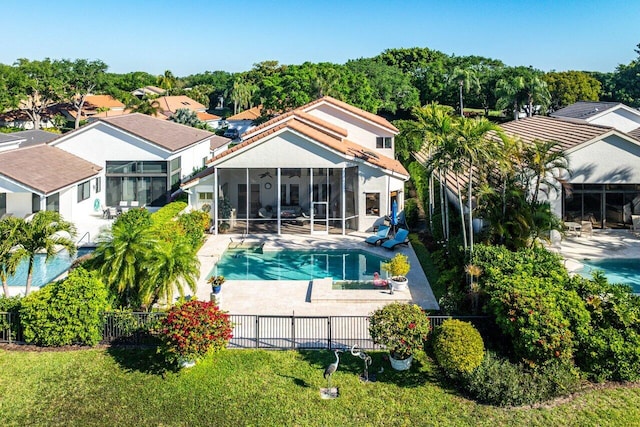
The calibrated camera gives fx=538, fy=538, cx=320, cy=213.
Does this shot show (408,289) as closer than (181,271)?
No

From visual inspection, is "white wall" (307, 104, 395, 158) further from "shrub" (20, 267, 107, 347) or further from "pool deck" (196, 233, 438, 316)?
"shrub" (20, 267, 107, 347)

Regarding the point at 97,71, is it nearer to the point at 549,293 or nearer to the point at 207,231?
the point at 207,231

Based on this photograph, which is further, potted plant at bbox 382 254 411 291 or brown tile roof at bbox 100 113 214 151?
brown tile roof at bbox 100 113 214 151

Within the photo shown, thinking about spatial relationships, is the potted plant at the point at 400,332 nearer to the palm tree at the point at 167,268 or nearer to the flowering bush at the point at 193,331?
the flowering bush at the point at 193,331

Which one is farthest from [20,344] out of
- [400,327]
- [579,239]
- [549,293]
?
[579,239]

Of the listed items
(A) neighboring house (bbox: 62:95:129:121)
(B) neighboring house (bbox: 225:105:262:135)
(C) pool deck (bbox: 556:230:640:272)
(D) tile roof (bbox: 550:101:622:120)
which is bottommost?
(C) pool deck (bbox: 556:230:640:272)

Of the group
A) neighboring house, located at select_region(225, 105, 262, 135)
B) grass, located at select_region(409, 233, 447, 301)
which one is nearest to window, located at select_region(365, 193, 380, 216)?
grass, located at select_region(409, 233, 447, 301)
